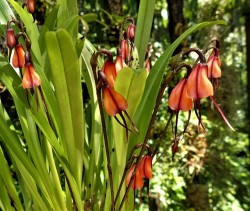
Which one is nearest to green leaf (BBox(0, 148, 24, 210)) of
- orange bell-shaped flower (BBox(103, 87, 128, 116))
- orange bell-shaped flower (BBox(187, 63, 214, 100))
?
orange bell-shaped flower (BBox(103, 87, 128, 116))

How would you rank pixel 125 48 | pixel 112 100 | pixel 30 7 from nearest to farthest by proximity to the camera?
pixel 112 100 → pixel 125 48 → pixel 30 7

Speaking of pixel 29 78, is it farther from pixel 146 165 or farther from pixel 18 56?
pixel 146 165

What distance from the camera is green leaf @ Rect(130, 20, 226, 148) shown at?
2.60 ft

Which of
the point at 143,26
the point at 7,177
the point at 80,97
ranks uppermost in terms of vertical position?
the point at 143,26

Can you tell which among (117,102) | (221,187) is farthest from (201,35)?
(117,102)

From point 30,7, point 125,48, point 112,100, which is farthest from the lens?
point 30,7

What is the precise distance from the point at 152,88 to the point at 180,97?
0.41ft

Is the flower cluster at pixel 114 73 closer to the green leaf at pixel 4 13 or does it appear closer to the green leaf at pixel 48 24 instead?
the green leaf at pixel 48 24

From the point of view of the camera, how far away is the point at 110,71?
0.74 metres

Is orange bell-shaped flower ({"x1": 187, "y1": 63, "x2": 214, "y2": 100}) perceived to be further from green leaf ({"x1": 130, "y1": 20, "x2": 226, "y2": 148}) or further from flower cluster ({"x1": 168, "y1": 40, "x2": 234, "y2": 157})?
green leaf ({"x1": 130, "y1": 20, "x2": 226, "y2": 148})

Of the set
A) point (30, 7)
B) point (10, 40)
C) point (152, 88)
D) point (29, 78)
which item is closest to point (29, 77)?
point (29, 78)

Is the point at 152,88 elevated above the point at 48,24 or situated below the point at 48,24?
below

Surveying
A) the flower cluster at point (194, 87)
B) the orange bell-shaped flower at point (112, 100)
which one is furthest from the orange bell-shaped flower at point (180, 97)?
the orange bell-shaped flower at point (112, 100)

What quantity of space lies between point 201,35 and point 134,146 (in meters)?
1.78
